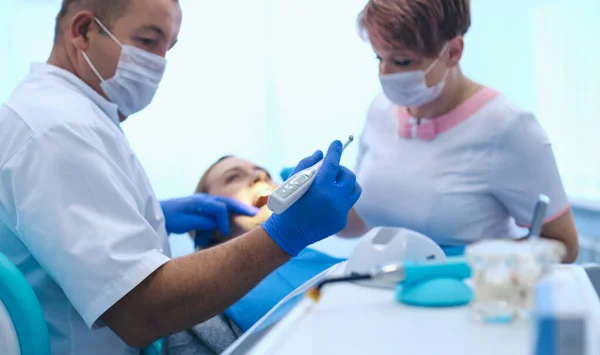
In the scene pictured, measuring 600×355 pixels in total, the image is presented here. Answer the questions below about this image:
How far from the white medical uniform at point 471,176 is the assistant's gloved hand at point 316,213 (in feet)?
1.88

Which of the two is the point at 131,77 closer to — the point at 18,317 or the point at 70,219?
the point at 70,219

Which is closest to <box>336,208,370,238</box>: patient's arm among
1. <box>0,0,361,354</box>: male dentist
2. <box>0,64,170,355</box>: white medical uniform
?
<box>0,0,361,354</box>: male dentist

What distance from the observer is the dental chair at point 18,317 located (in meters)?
1.01

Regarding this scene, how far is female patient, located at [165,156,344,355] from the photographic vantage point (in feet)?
5.29

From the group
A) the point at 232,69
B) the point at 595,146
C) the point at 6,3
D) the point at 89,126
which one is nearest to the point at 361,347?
the point at 89,126

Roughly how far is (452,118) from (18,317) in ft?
4.09

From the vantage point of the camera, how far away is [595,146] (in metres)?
2.41

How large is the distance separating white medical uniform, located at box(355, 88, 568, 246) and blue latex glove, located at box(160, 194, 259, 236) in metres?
0.46

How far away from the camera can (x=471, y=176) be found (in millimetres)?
1705

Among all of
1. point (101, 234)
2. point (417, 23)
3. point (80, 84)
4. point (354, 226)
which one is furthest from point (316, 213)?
point (354, 226)

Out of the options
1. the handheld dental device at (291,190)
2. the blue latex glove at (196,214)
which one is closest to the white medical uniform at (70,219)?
the handheld dental device at (291,190)

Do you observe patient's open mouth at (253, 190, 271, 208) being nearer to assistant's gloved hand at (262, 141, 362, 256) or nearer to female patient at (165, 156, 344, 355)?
female patient at (165, 156, 344, 355)

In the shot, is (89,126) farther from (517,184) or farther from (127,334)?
(517,184)

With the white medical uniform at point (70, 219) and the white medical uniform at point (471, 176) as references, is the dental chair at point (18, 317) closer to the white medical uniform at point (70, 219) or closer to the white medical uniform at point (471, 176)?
the white medical uniform at point (70, 219)
